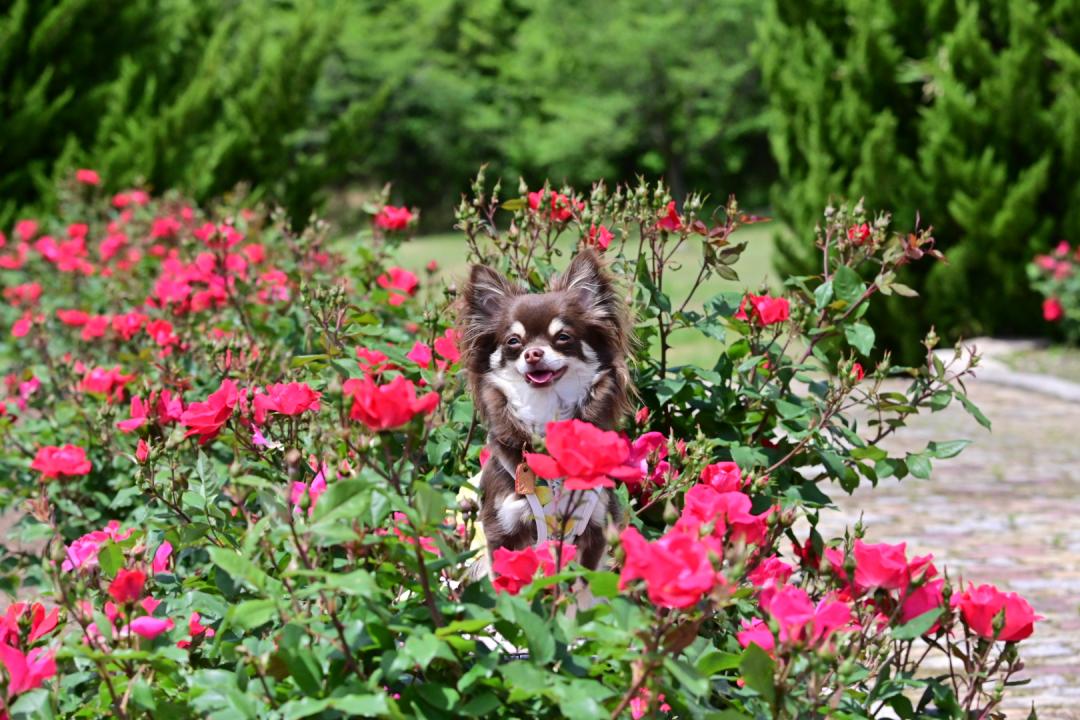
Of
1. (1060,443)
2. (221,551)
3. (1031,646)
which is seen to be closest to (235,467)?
(221,551)

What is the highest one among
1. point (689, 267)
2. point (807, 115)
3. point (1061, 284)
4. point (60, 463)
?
point (60, 463)

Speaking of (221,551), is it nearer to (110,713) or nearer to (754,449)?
(110,713)

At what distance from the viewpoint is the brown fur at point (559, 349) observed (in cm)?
301

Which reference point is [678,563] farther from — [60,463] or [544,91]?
[544,91]

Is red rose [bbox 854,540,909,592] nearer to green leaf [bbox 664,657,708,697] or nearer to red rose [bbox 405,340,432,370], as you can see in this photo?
green leaf [bbox 664,657,708,697]

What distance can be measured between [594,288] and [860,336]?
82cm

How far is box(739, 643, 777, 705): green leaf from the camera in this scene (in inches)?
76.6

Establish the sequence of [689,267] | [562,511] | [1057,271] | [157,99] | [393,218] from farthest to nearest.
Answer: [689,267] → [157,99] → [1057,271] → [393,218] → [562,511]

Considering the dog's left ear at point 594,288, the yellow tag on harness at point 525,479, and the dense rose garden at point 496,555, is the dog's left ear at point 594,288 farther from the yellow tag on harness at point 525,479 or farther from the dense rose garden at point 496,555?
→ the yellow tag on harness at point 525,479

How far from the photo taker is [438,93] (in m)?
36.8

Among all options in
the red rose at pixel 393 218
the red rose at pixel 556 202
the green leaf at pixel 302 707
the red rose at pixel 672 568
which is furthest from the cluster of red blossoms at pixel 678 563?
the red rose at pixel 393 218

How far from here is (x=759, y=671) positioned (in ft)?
6.41

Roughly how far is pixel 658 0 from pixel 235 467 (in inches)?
1379

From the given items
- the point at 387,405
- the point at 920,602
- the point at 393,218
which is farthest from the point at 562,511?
the point at 393,218
